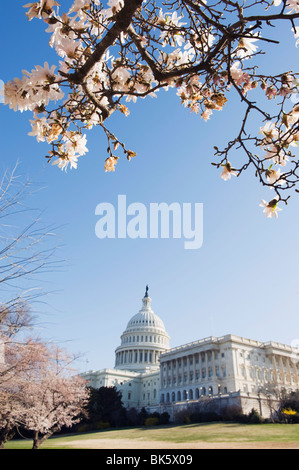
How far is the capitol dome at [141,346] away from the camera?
4067 inches

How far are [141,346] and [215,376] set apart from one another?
123ft

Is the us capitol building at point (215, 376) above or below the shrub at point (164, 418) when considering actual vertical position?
above

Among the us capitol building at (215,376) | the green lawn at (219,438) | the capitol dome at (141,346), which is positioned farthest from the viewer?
the capitol dome at (141,346)

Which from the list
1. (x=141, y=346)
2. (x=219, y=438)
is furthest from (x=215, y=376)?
(x=219, y=438)

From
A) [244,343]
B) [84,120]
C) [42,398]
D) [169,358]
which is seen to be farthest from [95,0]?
[169,358]

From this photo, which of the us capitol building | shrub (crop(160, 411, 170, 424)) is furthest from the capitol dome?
shrub (crop(160, 411, 170, 424))

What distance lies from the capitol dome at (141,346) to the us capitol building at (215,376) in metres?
6.55

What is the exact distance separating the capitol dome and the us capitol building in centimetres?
655

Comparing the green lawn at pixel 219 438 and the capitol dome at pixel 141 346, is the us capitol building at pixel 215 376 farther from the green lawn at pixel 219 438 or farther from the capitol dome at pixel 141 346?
the green lawn at pixel 219 438

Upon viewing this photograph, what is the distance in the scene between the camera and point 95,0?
4086 millimetres

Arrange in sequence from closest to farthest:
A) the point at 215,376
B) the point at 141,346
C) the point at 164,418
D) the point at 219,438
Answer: the point at 219,438 → the point at 164,418 → the point at 215,376 → the point at 141,346

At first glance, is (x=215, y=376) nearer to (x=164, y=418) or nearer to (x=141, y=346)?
(x=164, y=418)

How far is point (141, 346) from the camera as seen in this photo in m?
103

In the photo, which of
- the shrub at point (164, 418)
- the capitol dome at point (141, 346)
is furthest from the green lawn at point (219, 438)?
the capitol dome at point (141, 346)
